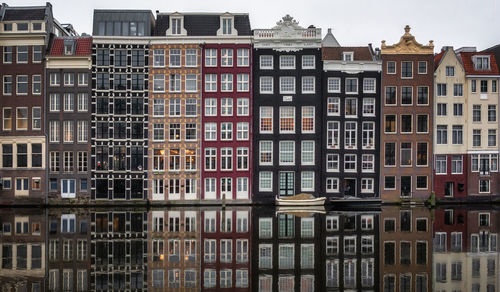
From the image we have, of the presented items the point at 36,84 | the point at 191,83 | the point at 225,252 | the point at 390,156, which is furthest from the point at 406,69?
the point at 36,84

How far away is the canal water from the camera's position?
21578 mm

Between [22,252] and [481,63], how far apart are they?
52.4m

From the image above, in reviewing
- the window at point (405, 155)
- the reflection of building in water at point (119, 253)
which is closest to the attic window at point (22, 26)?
the reflection of building in water at point (119, 253)

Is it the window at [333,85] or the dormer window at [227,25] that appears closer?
the dormer window at [227,25]

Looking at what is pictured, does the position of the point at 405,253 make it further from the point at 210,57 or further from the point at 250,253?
the point at 210,57

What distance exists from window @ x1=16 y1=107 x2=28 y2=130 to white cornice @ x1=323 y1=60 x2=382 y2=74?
33908 millimetres

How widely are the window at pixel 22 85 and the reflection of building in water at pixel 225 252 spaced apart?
26.5m

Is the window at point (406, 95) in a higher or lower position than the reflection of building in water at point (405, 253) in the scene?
higher

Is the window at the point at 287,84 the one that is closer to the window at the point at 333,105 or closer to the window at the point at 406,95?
the window at the point at 333,105

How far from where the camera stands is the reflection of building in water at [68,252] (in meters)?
21.5

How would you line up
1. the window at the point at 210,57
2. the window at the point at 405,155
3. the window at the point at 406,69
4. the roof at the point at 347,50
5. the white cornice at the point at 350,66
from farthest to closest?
1. the roof at the point at 347,50
2. the window at the point at 406,69
3. the window at the point at 405,155
4. the white cornice at the point at 350,66
5. the window at the point at 210,57

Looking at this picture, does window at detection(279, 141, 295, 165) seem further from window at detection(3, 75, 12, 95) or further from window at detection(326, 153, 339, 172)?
window at detection(3, 75, 12, 95)

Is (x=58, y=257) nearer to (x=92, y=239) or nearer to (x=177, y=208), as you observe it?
(x=92, y=239)

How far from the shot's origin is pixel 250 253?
88.4ft
